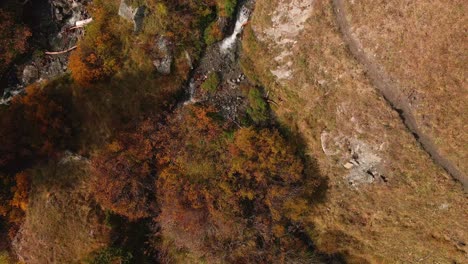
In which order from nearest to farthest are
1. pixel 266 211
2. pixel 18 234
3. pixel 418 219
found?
pixel 418 219, pixel 266 211, pixel 18 234

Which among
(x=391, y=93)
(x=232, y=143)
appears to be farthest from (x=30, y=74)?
(x=391, y=93)

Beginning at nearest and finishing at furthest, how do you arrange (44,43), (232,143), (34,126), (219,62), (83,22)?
(232,143), (34,126), (219,62), (83,22), (44,43)

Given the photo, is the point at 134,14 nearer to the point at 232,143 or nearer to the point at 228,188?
the point at 232,143

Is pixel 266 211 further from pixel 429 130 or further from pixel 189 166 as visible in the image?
pixel 429 130

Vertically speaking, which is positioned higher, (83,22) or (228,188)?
(83,22)

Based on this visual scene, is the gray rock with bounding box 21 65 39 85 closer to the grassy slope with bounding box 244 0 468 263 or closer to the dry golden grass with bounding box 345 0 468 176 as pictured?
the grassy slope with bounding box 244 0 468 263

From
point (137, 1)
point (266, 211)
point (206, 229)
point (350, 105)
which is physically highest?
point (137, 1)

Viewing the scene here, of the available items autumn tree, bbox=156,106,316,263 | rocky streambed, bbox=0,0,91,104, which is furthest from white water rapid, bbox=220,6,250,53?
rocky streambed, bbox=0,0,91,104

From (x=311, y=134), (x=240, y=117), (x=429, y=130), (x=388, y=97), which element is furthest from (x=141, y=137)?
(x=429, y=130)
